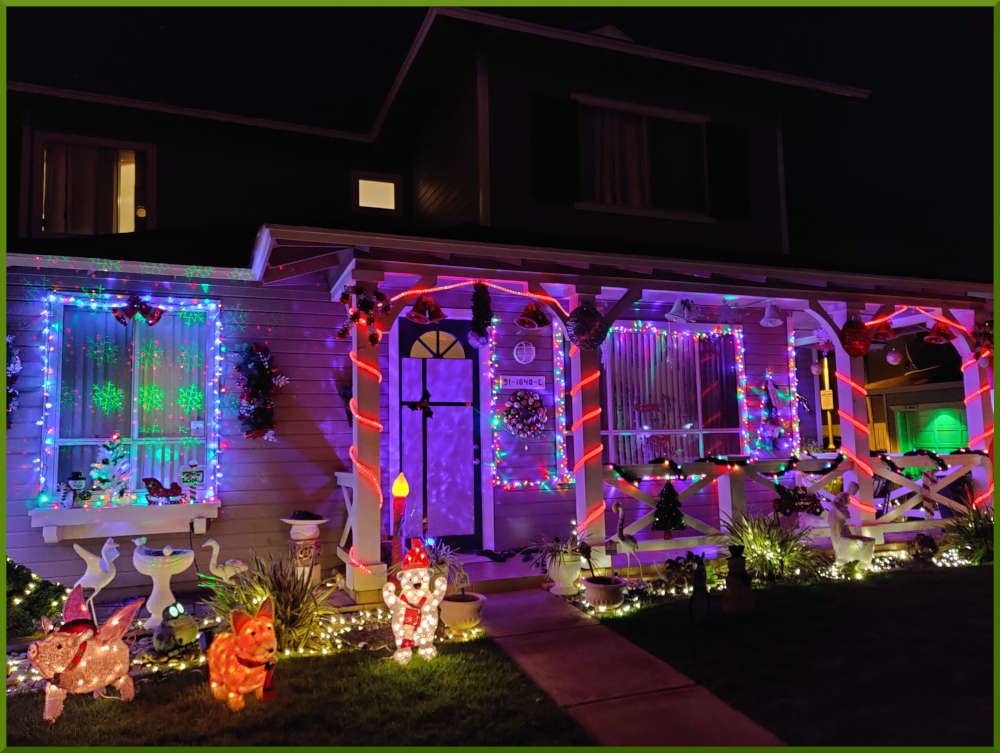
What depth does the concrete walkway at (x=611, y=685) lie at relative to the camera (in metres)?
3.70

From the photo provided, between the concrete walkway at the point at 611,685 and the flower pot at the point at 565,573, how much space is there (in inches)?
21.4

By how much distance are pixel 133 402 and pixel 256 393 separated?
4.27ft

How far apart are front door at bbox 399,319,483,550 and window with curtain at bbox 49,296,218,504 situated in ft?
7.75

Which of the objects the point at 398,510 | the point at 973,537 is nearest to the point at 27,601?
the point at 398,510

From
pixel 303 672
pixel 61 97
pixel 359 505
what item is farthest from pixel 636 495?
pixel 61 97

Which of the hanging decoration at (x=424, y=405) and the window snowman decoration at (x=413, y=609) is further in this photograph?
the hanging decoration at (x=424, y=405)

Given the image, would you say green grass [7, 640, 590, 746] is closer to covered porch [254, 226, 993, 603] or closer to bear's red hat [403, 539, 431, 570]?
bear's red hat [403, 539, 431, 570]

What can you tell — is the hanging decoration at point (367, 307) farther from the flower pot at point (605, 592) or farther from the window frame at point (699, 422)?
the window frame at point (699, 422)

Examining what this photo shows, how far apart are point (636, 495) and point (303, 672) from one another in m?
4.36

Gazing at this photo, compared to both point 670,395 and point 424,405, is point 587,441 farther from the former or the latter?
point 670,395

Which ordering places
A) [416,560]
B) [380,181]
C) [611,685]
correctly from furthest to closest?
[380,181] → [416,560] → [611,685]

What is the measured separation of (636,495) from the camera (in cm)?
779

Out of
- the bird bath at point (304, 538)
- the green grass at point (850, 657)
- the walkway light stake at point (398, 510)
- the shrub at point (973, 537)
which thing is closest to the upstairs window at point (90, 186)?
the bird bath at point (304, 538)

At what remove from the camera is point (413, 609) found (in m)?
4.88
